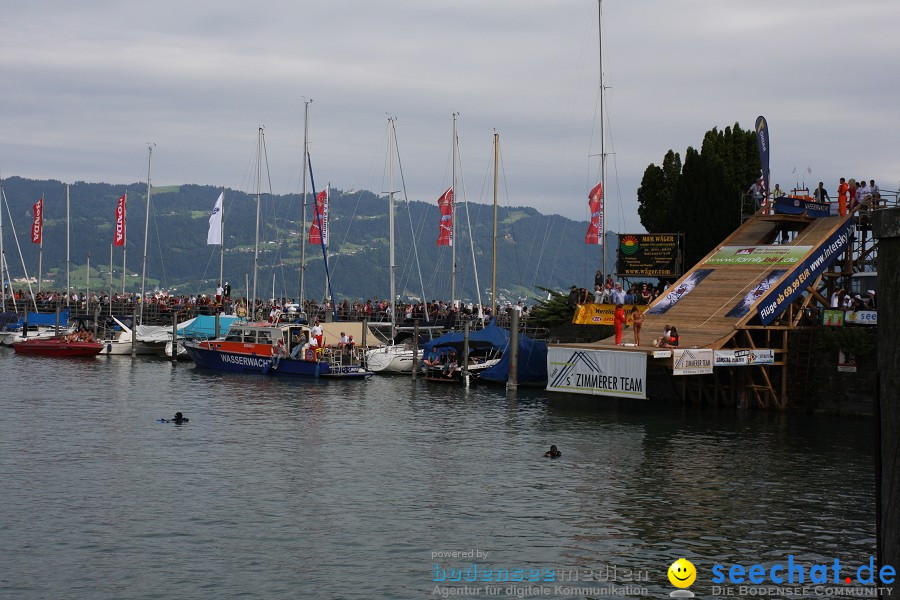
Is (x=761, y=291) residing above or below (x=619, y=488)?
above

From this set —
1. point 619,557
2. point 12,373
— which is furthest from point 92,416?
point 619,557

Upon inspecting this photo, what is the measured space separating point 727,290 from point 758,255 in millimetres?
3065

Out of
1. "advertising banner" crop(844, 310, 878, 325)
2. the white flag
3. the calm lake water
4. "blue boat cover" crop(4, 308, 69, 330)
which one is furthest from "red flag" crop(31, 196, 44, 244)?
"advertising banner" crop(844, 310, 878, 325)

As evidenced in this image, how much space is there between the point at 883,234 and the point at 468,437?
32513mm

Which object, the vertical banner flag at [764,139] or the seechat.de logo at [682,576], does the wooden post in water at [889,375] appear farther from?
the vertical banner flag at [764,139]

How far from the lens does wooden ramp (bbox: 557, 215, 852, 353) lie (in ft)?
145

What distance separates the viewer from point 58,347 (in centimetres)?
7562

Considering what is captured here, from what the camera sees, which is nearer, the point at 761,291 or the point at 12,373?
the point at 761,291

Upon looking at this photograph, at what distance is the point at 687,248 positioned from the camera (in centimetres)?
6391

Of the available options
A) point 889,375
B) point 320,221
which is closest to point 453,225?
point 320,221

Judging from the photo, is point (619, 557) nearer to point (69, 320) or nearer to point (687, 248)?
point (687, 248)

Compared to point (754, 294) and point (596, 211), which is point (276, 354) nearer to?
point (596, 211)

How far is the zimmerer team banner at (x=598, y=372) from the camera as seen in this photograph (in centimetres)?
4247

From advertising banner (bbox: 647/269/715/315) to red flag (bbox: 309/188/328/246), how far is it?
93.1 ft
